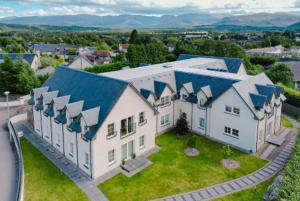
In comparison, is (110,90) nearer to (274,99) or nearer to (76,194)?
(76,194)

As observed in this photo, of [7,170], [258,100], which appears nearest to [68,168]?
[7,170]

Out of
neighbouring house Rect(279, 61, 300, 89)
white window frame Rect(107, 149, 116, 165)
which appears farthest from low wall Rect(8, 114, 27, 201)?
neighbouring house Rect(279, 61, 300, 89)

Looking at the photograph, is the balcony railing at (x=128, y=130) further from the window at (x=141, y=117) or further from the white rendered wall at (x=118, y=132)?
the window at (x=141, y=117)

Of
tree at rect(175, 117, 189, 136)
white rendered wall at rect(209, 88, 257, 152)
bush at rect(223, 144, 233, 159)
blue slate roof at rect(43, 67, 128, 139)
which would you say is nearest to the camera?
blue slate roof at rect(43, 67, 128, 139)

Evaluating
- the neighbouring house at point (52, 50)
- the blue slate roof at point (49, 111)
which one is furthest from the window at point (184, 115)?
the neighbouring house at point (52, 50)

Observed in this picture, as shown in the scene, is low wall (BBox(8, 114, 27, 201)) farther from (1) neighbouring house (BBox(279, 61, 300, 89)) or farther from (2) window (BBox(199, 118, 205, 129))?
(1) neighbouring house (BBox(279, 61, 300, 89))
